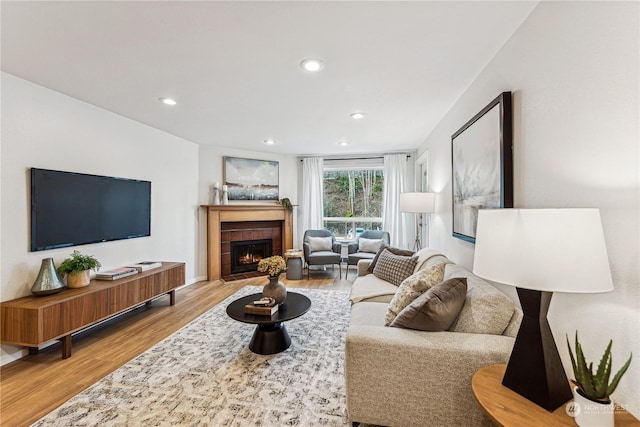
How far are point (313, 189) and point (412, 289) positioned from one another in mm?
4193

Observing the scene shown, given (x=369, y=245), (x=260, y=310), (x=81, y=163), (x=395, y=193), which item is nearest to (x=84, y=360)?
(x=260, y=310)

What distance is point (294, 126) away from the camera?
387 cm

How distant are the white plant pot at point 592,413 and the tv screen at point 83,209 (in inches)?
147

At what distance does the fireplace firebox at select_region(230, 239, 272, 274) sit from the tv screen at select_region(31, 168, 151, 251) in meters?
1.88

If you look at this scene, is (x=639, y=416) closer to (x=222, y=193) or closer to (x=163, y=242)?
(x=163, y=242)

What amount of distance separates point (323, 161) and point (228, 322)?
3.79m

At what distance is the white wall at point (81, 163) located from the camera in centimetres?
238

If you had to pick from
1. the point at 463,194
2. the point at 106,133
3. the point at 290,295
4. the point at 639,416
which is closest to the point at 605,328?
the point at 639,416

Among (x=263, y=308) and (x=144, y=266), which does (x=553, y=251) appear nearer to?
(x=263, y=308)

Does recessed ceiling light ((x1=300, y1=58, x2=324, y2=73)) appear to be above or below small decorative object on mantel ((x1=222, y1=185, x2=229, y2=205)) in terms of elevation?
above

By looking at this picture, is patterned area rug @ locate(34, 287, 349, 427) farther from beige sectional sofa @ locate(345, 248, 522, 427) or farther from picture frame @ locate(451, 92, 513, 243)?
picture frame @ locate(451, 92, 513, 243)

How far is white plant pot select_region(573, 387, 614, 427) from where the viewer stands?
887mm

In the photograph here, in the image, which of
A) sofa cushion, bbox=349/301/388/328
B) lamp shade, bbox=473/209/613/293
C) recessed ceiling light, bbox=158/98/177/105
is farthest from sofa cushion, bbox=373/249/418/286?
recessed ceiling light, bbox=158/98/177/105

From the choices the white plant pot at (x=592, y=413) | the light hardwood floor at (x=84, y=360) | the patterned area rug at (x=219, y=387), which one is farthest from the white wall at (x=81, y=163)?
the white plant pot at (x=592, y=413)
